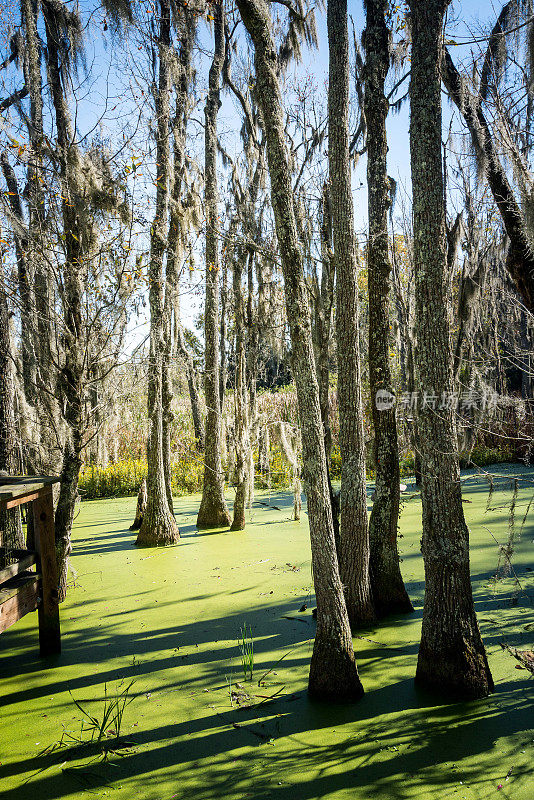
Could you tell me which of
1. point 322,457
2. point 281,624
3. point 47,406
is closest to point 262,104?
point 322,457

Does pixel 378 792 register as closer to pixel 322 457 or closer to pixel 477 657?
pixel 477 657

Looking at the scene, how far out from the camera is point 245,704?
11.6 feet

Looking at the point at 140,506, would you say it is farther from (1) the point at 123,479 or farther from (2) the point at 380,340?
(2) the point at 380,340

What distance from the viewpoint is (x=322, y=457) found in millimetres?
3518

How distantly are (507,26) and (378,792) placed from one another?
19.5 feet

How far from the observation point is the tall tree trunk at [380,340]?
476cm

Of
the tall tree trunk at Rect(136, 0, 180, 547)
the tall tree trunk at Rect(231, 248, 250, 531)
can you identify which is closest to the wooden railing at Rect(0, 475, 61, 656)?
the tall tree trunk at Rect(136, 0, 180, 547)

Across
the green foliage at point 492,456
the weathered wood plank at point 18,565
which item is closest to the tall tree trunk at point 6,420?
the weathered wood plank at point 18,565

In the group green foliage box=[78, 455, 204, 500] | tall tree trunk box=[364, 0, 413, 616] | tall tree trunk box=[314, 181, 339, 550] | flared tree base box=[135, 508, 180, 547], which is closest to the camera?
tall tree trunk box=[364, 0, 413, 616]

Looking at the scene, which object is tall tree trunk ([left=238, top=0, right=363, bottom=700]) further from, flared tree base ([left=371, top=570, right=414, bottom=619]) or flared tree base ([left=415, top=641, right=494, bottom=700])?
flared tree base ([left=371, top=570, right=414, bottom=619])

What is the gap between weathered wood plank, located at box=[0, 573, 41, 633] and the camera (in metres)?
3.79

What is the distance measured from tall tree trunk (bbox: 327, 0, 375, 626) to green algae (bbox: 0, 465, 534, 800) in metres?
0.47

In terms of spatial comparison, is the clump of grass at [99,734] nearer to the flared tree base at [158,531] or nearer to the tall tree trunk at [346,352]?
the tall tree trunk at [346,352]

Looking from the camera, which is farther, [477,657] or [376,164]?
[376,164]
